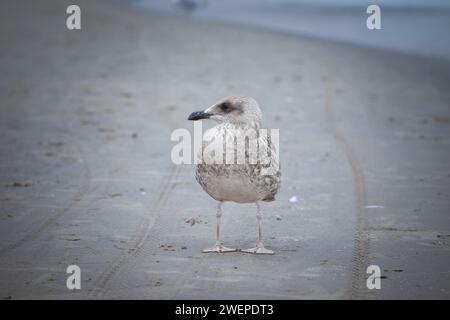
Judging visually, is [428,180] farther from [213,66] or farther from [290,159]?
[213,66]

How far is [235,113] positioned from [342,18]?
21.8 metres

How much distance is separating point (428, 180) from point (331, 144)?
236 cm

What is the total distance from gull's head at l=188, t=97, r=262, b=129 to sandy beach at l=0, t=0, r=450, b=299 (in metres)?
1.20

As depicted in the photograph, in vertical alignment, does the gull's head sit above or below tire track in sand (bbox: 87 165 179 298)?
above

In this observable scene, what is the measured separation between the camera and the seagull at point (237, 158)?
786 centimetres

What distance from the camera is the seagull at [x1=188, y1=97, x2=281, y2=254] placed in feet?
25.8

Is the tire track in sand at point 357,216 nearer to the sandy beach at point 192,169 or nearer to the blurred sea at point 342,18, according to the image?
the sandy beach at point 192,169

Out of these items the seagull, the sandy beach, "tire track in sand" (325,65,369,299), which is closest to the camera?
"tire track in sand" (325,65,369,299)

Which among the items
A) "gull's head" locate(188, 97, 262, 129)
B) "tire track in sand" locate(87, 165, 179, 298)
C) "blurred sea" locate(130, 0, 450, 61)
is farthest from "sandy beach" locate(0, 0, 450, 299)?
"blurred sea" locate(130, 0, 450, 61)

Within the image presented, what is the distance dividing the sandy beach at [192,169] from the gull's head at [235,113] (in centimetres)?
120

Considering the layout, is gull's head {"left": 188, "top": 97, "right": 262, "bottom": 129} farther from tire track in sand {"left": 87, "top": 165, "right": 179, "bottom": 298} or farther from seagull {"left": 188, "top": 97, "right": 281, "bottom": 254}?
tire track in sand {"left": 87, "top": 165, "right": 179, "bottom": 298}

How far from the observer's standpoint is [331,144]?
1347 centimetres

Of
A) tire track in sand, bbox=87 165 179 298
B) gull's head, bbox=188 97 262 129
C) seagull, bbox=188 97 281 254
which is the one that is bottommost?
tire track in sand, bbox=87 165 179 298

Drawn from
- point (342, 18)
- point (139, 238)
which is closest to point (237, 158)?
point (139, 238)
